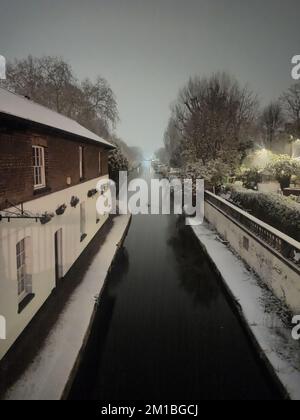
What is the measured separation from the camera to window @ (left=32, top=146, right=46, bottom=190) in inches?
376

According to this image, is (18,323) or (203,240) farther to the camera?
(203,240)

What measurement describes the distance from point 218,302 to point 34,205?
6.51m

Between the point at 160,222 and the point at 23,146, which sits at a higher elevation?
the point at 23,146

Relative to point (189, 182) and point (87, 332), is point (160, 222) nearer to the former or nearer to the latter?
point (189, 182)

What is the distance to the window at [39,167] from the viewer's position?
9562mm

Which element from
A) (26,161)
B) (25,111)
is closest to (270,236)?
(26,161)

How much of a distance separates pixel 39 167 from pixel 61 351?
17.7ft

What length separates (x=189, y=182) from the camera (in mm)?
31797

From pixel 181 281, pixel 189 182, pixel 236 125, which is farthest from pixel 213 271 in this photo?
pixel 236 125

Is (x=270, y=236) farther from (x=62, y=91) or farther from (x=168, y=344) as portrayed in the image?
(x=62, y=91)

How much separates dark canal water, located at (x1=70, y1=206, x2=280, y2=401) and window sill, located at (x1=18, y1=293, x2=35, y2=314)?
1.87 m

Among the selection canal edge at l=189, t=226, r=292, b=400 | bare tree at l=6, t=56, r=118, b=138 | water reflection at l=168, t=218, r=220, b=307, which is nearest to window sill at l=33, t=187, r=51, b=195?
water reflection at l=168, t=218, r=220, b=307

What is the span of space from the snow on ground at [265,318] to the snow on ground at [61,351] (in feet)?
13.8
